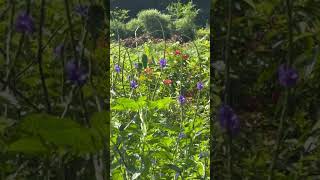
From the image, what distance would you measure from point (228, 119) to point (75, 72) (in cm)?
42

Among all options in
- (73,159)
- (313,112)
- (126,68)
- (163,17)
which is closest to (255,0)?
(313,112)

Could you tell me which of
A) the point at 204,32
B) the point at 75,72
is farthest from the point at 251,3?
the point at 204,32

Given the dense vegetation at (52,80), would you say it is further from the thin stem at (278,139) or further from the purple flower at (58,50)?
the thin stem at (278,139)

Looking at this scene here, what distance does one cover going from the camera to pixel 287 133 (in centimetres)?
142

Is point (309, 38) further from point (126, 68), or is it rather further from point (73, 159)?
point (126, 68)

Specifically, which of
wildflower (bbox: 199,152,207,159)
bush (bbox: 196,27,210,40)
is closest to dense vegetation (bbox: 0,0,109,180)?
wildflower (bbox: 199,152,207,159)

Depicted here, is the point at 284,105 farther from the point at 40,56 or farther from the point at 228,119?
the point at 40,56

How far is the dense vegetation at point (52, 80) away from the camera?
1405 millimetres

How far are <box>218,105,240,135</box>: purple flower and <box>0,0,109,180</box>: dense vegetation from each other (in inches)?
12.0

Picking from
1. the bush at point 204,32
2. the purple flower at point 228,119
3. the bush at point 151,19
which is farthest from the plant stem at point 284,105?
Answer: the bush at point 151,19

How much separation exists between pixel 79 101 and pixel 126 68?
1.83 metres

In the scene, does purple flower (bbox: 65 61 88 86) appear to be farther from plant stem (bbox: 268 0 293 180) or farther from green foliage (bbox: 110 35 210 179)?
plant stem (bbox: 268 0 293 180)

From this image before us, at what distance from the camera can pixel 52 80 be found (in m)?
1.44

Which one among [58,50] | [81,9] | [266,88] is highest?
[81,9]
